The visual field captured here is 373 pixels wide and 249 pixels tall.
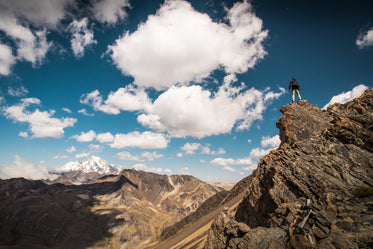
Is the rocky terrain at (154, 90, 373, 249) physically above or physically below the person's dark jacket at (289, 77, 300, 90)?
below

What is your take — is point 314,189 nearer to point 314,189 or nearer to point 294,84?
point 314,189

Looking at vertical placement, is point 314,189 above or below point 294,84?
below

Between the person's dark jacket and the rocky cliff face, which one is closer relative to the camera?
the rocky cliff face

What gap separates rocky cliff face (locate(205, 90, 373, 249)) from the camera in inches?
444

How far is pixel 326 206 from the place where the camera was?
1291 centimetres

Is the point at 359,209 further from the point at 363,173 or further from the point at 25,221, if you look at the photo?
the point at 25,221

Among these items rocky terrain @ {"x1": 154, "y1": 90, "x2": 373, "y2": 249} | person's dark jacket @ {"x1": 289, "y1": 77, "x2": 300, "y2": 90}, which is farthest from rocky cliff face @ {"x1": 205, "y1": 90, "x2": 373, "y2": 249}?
person's dark jacket @ {"x1": 289, "y1": 77, "x2": 300, "y2": 90}

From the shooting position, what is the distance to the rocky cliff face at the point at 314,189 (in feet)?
37.0

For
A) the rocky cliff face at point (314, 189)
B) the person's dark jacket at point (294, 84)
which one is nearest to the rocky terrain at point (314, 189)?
the rocky cliff face at point (314, 189)

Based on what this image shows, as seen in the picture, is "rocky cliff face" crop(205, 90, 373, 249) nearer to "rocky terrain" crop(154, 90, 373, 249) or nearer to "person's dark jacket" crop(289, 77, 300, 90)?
"rocky terrain" crop(154, 90, 373, 249)

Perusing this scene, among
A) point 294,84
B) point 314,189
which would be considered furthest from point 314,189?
point 294,84

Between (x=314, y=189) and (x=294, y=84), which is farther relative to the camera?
(x=294, y=84)

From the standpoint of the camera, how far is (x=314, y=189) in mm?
16594

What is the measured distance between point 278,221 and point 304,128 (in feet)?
50.4
